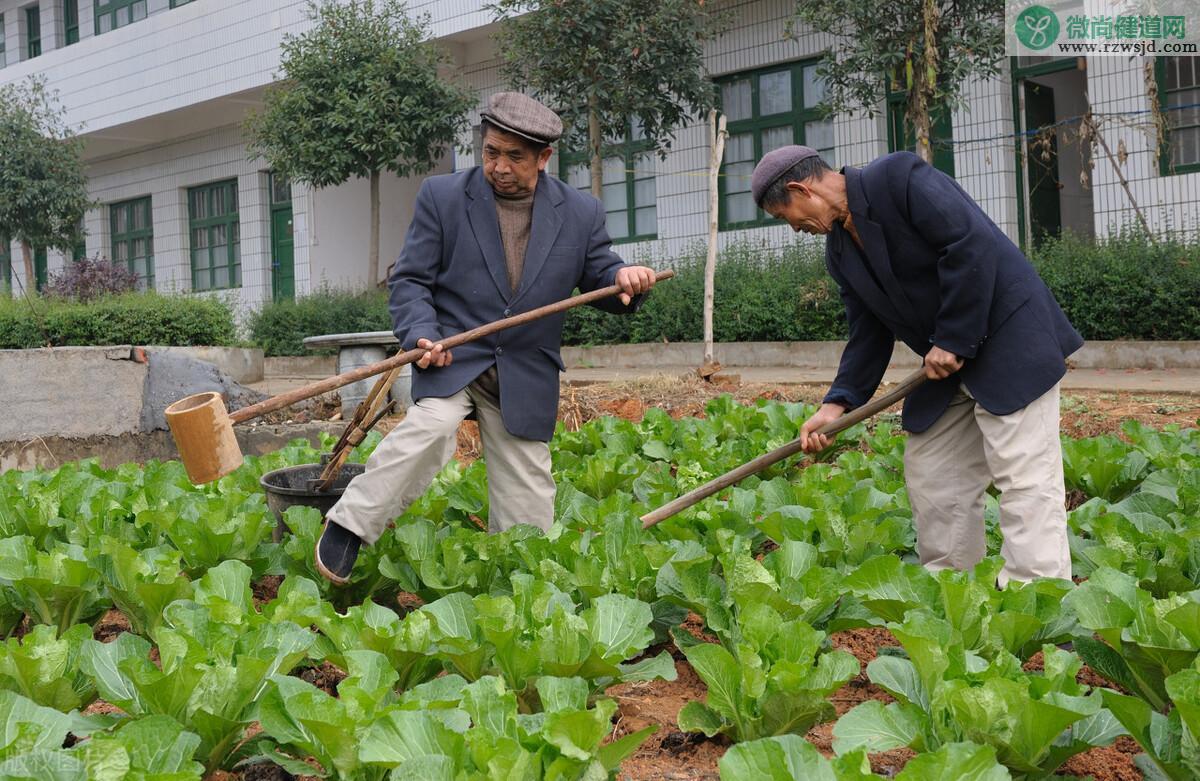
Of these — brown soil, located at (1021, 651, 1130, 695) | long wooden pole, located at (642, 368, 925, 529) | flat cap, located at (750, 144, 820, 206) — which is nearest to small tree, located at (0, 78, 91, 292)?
long wooden pole, located at (642, 368, 925, 529)

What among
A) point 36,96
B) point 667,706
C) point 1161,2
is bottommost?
point 667,706

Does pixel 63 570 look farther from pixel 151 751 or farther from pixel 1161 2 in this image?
pixel 1161 2

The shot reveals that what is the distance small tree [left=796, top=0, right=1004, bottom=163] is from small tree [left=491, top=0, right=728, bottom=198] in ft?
5.45

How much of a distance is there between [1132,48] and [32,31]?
21929mm

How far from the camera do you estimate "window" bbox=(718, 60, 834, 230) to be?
14883 millimetres

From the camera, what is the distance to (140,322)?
12750mm

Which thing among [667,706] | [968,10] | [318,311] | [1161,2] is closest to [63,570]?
[667,706]

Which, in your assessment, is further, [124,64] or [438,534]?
[124,64]

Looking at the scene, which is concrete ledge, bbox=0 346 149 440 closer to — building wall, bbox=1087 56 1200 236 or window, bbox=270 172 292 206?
building wall, bbox=1087 56 1200 236

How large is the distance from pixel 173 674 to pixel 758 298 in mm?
10306

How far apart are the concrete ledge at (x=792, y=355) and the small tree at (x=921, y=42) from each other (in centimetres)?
209

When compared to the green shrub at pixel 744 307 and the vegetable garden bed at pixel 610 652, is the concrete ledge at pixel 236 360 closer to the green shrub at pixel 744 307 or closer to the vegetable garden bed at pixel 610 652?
the green shrub at pixel 744 307

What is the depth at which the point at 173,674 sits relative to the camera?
8.00 feet

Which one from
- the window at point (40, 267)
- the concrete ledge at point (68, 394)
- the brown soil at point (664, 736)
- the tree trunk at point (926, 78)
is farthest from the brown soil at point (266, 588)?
the window at point (40, 267)
